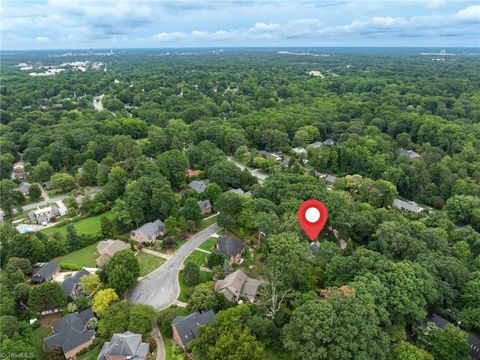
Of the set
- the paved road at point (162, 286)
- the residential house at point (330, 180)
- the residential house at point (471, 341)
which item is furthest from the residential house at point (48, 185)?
the residential house at point (471, 341)

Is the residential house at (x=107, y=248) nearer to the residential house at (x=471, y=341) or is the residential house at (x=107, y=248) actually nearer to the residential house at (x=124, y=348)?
the residential house at (x=124, y=348)

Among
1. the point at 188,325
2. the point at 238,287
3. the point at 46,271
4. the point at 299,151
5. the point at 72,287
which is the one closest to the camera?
the point at 188,325

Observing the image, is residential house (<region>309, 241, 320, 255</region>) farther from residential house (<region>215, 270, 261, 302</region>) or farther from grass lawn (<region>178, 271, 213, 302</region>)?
grass lawn (<region>178, 271, 213, 302</region>)

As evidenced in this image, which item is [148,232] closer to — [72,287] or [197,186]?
[72,287]

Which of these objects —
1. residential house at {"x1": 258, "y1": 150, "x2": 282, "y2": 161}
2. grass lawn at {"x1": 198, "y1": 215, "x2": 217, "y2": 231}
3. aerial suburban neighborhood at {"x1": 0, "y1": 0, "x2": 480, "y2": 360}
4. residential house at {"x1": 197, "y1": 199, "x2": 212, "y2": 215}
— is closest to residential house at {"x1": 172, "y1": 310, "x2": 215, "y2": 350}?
aerial suburban neighborhood at {"x1": 0, "y1": 0, "x2": 480, "y2": 360}

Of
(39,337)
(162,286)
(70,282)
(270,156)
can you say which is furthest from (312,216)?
(270,156)

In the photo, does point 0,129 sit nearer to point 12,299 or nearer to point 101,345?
point 12,299
